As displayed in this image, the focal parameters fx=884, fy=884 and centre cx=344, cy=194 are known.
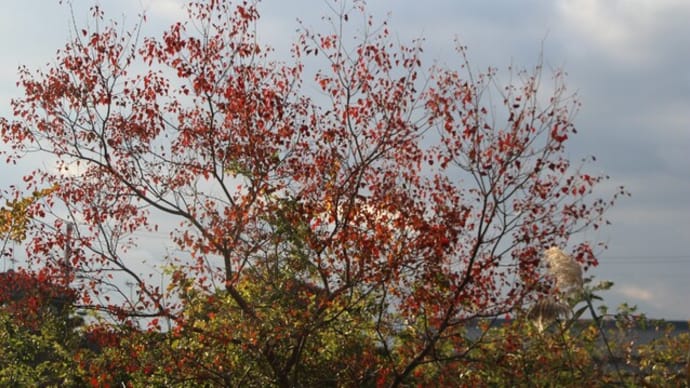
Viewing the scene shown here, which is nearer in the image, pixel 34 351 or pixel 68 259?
pixel 68 259

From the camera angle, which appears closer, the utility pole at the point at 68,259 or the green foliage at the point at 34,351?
the utility pole at the point at 68,259

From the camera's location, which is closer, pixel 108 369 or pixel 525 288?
pixel 525 288

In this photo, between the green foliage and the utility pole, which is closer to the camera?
the utility pole

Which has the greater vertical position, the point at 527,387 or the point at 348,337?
the point at 348,337

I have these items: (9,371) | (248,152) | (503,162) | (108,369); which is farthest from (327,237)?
(9,371)

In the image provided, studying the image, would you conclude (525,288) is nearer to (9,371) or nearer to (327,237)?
(327,237)

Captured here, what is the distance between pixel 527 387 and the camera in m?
11.2

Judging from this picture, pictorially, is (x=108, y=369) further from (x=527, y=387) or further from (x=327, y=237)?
(x=527, y=387)

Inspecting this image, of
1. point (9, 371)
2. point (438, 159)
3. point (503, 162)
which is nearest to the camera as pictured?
point (503, 162)

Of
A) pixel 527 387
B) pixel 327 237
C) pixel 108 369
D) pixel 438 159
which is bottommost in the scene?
pixel 527 387

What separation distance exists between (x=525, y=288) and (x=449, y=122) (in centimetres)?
232

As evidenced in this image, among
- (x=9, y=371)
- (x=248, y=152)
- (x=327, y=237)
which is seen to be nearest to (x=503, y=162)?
(x=327, y=237)

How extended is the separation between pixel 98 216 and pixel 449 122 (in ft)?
17.5

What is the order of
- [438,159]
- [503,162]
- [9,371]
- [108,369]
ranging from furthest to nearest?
[9,371]
[108,369]
[438,159]
[503,162]
